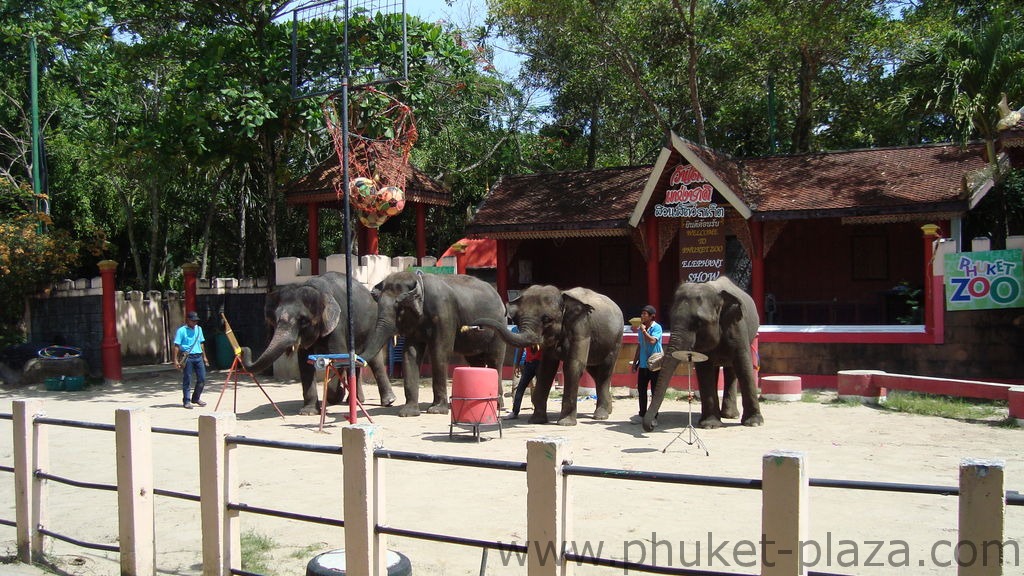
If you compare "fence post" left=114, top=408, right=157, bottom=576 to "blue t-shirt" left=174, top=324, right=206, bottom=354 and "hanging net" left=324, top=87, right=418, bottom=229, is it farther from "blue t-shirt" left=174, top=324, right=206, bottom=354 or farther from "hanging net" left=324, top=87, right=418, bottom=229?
"hanging net" left=324, top=87, right=418, bottom=229

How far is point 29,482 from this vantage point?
6922mm

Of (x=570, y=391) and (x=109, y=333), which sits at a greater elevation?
(x=109, y=333)

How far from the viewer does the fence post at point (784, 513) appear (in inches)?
150

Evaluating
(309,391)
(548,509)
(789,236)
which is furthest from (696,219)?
(548,509)

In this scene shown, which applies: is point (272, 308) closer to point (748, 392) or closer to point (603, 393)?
point (603, 393)

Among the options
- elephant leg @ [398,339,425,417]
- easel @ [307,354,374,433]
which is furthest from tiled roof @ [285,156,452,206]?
easel @ [307,354,374,433]

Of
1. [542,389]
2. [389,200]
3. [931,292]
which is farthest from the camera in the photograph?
[389,200]

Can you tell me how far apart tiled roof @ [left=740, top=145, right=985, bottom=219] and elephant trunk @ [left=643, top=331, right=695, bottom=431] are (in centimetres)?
740

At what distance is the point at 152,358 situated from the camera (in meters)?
22.4

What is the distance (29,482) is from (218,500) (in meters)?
2.15

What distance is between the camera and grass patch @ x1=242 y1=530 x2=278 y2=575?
6.26 m

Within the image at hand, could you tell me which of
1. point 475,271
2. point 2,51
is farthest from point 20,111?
point 475,271

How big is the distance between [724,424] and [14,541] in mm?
8155

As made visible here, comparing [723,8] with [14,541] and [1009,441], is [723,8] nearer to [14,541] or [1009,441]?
[1009,441]
